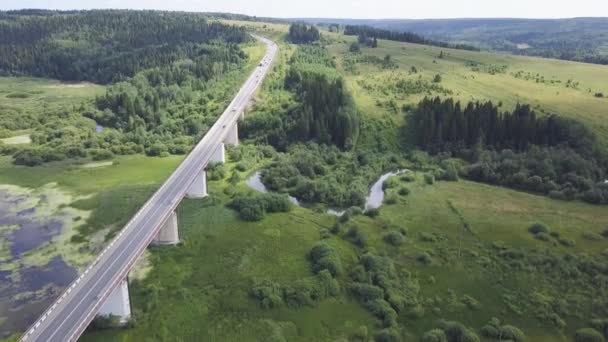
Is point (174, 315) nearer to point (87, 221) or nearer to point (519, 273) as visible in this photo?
point (87, 221)

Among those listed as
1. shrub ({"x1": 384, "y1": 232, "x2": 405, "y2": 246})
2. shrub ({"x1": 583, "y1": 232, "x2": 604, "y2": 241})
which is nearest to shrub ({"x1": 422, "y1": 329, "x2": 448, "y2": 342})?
shrub ({"x1": 384, "y1": 232, "x2": 405, "y2": 246})

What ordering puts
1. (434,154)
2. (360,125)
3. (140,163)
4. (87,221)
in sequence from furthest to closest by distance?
(360,125)
(434,154)
(140,163)
(87,221)

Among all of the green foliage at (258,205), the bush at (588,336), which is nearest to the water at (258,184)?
the green foliage at (258,205)

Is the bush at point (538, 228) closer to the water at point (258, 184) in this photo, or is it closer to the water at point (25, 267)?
the water at point (258, 184)

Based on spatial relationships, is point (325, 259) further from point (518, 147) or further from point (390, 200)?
point (518, 147)

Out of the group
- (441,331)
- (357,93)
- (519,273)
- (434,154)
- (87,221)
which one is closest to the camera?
(441,331)

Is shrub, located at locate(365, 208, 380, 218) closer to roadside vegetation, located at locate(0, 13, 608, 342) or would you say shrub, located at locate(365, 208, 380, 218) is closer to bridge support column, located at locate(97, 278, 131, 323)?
roadside vegetation, located at locate(0, 13, 608, 342)

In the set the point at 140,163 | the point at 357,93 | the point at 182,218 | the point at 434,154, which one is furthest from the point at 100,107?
the point at 434,154

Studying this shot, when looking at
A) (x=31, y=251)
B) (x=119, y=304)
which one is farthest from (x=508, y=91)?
(x=31, y=251)
